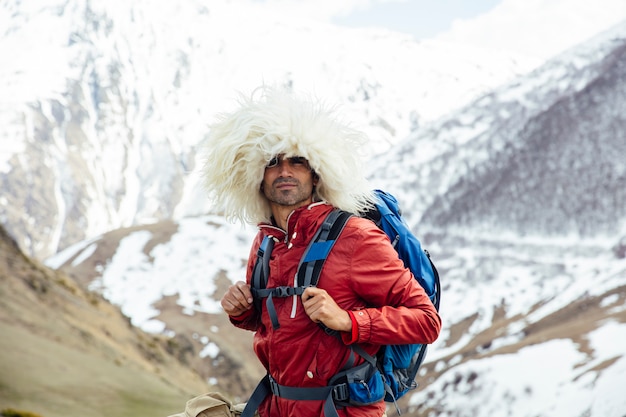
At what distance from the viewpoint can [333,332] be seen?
3.78 meters

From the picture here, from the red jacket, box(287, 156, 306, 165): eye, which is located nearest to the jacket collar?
the red jacket

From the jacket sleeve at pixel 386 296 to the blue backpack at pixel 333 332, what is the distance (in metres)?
0.17

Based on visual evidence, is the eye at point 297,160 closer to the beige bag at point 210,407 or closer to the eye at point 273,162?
the eye at point 273,162

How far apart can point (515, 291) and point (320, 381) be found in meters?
46.7

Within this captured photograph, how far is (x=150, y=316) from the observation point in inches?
1989

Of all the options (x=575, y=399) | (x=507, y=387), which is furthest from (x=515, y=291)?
(x=575, y=399)

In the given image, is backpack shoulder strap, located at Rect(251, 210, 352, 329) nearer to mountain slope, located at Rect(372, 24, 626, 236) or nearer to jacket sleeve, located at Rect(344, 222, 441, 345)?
jacket sleeve, located at Rect(344, 222, 441, 345)

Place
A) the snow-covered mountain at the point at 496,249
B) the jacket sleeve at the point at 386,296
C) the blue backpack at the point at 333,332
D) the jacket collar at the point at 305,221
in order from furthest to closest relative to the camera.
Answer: the snow-covered mountain at the point at 496,249, the jacket collar at the point at 305,221, the blue backpack at the point at 333,332, the jacket sleeve at the point at 386,296

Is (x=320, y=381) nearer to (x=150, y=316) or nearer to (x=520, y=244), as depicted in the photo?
(x=150, y=316)

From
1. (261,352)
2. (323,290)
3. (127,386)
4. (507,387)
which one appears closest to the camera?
(323,290)

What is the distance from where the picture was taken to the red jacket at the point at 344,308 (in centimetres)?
371

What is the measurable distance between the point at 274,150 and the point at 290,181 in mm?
206

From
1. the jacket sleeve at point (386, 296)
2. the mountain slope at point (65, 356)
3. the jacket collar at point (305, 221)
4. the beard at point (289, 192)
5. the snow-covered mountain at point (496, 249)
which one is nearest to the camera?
the jacket sleeve at point (386, 296)

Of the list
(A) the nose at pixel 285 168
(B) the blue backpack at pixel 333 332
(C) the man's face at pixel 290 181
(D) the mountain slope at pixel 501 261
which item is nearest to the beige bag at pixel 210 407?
(B) the blue backpack at pixel 333 332
